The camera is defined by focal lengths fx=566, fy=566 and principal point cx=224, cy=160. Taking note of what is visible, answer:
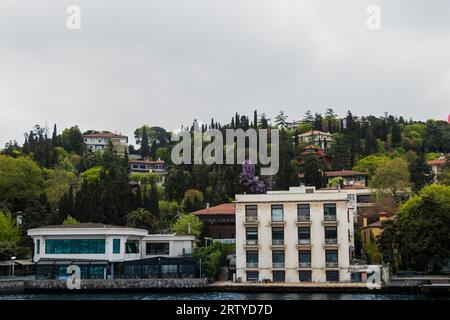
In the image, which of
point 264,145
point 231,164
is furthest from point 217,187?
point 264,145

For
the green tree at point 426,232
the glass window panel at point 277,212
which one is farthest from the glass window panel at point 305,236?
the green tree at point 426,232

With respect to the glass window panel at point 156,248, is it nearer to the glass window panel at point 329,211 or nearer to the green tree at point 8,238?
the green tree at point 8,238

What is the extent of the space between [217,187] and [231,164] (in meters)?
4.63

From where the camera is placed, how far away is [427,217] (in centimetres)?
3988

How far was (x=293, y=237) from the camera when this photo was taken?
4250 centimetres

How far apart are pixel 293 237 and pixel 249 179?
28.5m

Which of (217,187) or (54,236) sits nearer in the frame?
Result: (54,236)

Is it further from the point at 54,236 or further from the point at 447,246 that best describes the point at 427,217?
the point at 54,236

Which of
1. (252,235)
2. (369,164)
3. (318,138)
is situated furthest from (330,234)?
(318,138)

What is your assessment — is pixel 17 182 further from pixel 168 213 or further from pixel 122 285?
pixel 122 285

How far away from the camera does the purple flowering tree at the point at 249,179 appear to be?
229 feet

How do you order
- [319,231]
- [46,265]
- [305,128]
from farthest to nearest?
1. [305,128]
2. [46,265]
3. [319,231]

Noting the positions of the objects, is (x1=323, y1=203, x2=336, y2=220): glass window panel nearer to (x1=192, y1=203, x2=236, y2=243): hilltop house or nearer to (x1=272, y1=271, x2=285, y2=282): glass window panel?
(x1=272, y1=271, x2=285, y2=282): glass window panel
